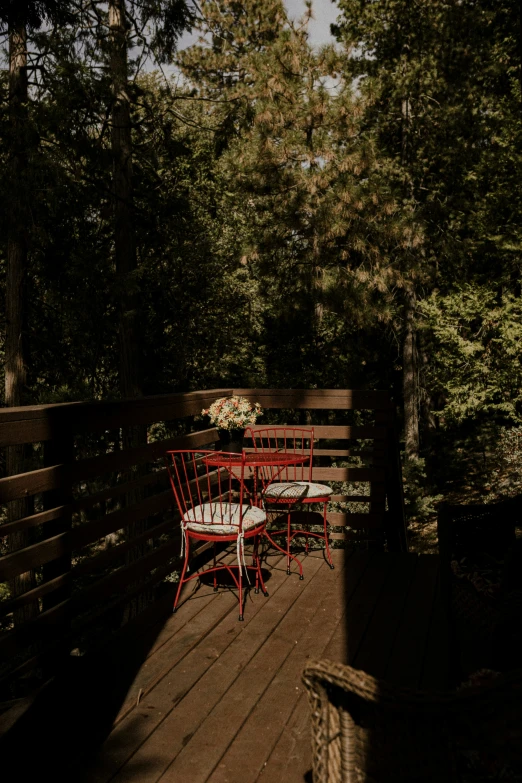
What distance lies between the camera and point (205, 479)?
14.3 feet

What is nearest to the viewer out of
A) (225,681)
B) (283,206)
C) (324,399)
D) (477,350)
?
(225,681)

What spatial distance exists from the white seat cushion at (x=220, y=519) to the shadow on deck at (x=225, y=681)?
45 cm

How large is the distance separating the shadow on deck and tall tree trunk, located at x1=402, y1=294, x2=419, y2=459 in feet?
30.7

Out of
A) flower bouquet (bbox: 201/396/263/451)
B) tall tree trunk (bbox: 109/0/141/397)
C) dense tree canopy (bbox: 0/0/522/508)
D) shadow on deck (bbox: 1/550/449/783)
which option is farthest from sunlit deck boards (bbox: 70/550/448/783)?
dense tree canopy (bbox: 0/0/522/508)

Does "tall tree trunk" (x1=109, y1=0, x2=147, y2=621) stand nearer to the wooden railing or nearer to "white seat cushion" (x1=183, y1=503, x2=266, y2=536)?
the wooden railing

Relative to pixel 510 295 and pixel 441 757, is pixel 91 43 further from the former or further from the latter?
pixel 441 757

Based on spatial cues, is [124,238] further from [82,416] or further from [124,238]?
[82,416]

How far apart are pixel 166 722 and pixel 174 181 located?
11114 millimetres

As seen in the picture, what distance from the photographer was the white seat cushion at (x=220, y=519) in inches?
128

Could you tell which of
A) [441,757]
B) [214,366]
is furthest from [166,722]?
[214,366]

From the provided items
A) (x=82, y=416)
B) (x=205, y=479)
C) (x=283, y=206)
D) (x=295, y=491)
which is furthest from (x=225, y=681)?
(x=283, y=206)

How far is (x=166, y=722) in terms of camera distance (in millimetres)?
Result: 2305

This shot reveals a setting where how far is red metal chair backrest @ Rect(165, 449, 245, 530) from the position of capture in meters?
3.32

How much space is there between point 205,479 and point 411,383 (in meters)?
9.65
